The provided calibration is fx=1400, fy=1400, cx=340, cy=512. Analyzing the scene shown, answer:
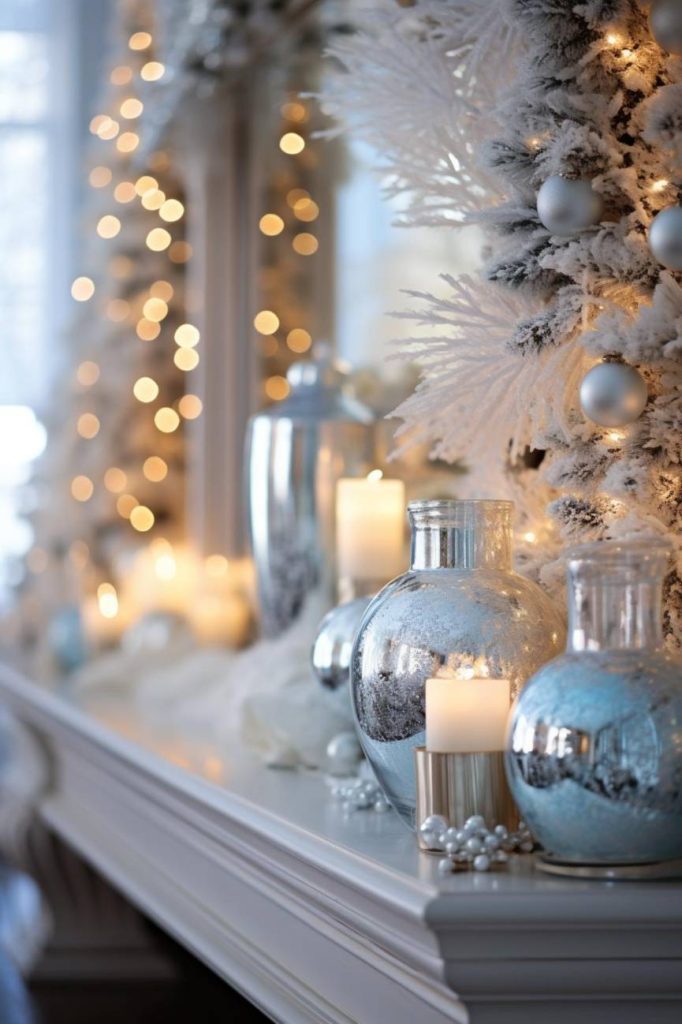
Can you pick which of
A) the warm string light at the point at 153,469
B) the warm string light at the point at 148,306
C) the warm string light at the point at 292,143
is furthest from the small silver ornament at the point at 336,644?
the warm string light at the point at 153,469

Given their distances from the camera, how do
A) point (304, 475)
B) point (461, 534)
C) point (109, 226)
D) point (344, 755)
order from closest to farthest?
point (461, 534)
point (344, 755)
point (304, 475)
point (109, 226)

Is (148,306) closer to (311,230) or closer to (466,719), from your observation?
(311,230)

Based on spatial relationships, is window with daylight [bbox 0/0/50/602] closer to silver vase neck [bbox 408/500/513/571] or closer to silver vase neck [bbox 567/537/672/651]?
silver vase neck [bbox 408/500/513/571]

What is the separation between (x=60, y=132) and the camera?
4359 mm

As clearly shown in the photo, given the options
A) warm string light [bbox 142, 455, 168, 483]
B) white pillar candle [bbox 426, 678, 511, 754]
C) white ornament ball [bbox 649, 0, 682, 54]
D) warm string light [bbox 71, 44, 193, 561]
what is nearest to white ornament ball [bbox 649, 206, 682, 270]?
white ornament ball [bbox 649, 0, 682, 54]

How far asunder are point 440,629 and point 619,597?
0.54 feet

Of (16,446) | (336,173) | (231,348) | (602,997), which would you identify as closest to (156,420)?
(231,348)

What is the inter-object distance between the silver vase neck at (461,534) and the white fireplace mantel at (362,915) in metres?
0.19

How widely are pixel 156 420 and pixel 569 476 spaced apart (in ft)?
6.43

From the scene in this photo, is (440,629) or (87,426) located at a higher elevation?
(87,426)

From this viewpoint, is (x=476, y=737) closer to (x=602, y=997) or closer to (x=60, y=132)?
(x=602, y=997)

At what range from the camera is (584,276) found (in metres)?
0.95

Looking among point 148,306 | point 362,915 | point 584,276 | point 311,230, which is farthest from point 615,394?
point 148,306

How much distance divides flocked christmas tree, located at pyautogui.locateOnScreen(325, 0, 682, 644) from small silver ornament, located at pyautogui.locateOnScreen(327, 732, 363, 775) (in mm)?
288
